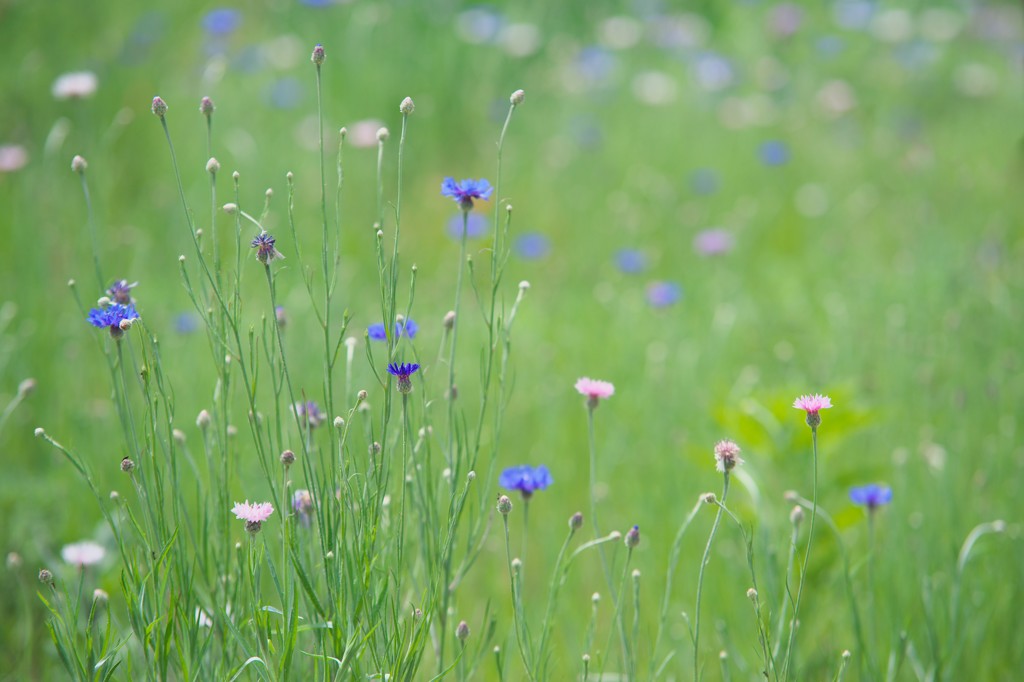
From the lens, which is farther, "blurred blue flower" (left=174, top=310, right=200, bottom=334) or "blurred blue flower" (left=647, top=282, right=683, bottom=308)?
"blurred blue flower" (left=647, top=282, right=683, bottom=308)

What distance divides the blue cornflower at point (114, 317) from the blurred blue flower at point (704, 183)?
8.42ft

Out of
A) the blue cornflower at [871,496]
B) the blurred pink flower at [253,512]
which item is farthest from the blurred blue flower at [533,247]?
the blurred pink flower at [253,512]

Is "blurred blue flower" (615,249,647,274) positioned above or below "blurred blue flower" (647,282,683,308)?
above

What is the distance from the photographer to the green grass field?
1291mm

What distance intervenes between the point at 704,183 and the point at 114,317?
2621mm

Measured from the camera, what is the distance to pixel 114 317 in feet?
3.92

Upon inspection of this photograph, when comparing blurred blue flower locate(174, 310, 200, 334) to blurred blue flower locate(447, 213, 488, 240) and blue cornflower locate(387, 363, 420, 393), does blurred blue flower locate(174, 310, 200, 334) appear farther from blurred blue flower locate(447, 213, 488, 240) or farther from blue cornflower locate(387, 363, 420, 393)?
blue cornflower locate(387, 363, 420, 393)

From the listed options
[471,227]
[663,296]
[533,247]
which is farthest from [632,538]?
[471,227]

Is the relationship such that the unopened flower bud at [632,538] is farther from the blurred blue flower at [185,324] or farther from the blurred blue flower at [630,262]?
the blurred blue flower at [630,262]

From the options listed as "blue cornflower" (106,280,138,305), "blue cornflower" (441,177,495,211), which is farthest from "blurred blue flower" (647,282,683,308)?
"blue cornflower" (106,280,138,305)

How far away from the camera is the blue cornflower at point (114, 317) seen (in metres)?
1.19

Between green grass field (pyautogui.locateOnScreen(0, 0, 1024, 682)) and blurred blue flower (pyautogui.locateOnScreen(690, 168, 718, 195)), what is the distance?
0.02 metres

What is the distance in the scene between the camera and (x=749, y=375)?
94.0 inches

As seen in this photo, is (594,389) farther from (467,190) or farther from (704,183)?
(704,183)
